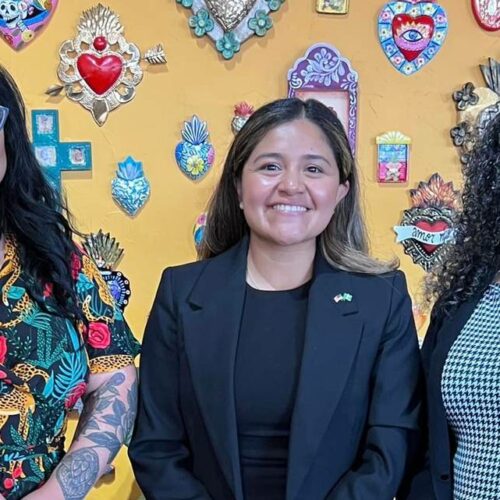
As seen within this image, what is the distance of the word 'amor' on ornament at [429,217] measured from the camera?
2.24 m

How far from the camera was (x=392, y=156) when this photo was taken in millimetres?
2199

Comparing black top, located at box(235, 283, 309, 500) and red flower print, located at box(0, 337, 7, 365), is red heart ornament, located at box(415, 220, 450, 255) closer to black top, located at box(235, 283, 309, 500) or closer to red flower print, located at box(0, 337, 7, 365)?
black top, located at box(235, 283, 309, 500)

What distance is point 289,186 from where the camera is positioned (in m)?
1.32

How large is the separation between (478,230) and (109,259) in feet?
3.69

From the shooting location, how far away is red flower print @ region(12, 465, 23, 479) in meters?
1.15

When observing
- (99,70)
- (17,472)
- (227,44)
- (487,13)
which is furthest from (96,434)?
(487,13)

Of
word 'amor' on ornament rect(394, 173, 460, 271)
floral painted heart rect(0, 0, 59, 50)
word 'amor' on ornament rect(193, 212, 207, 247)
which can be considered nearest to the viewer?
floral painted heart rect(0, 0, 59, 50)

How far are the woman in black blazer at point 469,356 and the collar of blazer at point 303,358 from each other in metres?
0.17

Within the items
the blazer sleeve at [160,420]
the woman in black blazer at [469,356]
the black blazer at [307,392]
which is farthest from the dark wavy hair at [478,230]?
the blazer sleeve at [160,420]

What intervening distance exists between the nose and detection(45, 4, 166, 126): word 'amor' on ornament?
2.77 feet

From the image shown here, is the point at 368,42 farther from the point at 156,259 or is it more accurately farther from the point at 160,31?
the point at 156,259

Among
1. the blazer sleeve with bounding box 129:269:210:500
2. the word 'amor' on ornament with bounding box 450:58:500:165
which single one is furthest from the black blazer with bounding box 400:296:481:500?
the word 'amor' on ornament with bounding box 450:58:500:165

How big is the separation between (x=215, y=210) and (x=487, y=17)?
1235 mm

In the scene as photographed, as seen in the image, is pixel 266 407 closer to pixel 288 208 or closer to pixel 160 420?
pixel 160 420
